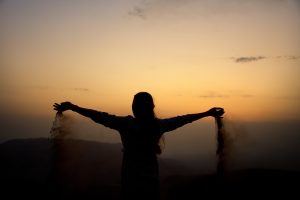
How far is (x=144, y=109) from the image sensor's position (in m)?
4.78

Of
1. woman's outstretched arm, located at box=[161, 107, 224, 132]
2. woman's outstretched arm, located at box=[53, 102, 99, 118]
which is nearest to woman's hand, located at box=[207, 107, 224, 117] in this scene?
woman's outstretched arm, located at box=[161, 107, 224, 132]

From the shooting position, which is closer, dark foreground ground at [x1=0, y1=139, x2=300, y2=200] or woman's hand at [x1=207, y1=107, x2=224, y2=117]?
woman's hand at [x1=207, y1=107, x2=224, y2=117]

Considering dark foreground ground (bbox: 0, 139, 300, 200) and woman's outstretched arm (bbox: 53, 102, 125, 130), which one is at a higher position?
woman's outstretched arm (bbox: 53, 102, 125, 130)

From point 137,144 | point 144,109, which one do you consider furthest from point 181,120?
point 137,144

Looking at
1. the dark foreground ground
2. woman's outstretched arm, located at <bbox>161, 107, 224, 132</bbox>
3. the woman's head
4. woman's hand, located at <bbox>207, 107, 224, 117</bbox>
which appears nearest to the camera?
the woman's head

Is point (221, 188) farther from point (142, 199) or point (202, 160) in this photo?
point (202, 160)

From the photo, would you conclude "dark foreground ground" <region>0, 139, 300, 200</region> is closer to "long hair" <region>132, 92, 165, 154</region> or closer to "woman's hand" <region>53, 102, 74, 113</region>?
"woman's hand" <region>53, 102, 74, 113</region>

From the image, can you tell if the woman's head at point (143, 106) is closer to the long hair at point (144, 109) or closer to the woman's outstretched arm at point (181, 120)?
the long hair at point (144, 109)

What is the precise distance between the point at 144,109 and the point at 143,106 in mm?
45

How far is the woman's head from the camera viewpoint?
4.75m

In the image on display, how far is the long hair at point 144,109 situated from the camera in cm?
475

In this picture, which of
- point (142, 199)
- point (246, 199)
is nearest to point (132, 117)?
point (142, 199)

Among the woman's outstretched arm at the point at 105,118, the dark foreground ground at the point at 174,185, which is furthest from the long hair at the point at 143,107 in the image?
the dark foreground ground at the point at 174,185

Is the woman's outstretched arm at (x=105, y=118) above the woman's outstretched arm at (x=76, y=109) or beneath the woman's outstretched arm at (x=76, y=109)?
beneath
